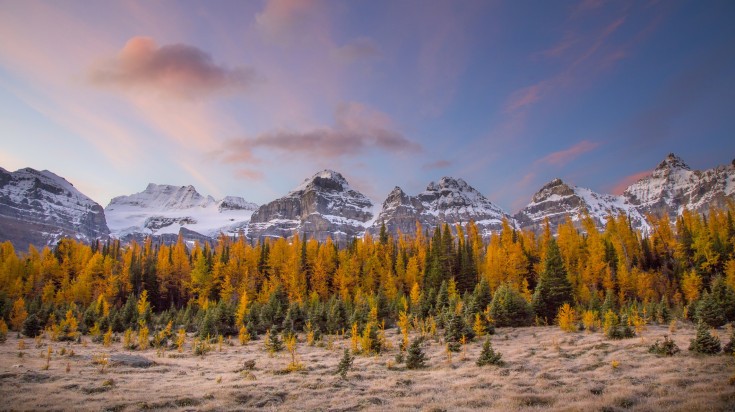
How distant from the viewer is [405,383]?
20219mm

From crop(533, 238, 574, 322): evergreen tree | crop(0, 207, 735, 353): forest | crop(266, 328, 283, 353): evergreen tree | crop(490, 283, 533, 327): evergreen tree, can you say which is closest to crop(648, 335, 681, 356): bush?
crop(0, 207, 735, 353): forest

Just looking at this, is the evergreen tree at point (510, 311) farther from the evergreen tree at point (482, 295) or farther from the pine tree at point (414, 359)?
the pine tree at point (414, 359)

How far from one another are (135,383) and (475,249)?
7201 cm

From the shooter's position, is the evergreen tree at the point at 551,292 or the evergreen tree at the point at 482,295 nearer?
the evergreen tree at the point at 551,292

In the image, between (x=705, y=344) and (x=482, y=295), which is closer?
(x=705, y=344)

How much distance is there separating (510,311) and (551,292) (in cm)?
713

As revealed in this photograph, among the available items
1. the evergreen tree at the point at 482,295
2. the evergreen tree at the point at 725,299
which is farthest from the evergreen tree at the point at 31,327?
the evergreen tree at the point at 725,299

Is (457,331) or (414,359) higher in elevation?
(457,331)

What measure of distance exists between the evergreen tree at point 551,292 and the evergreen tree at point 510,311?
7.42 feet

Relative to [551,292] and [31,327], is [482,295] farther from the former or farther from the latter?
[31,327]

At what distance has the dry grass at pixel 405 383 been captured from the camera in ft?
51.1

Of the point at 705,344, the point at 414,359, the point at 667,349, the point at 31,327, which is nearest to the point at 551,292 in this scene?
the point at 667,349

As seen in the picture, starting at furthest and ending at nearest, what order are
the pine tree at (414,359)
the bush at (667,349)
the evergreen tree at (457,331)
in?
the evergreen tree at (457,331)
the pine tree at (414,359)
the bush at (667,349)

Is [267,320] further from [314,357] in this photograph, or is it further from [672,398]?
[672,398]
